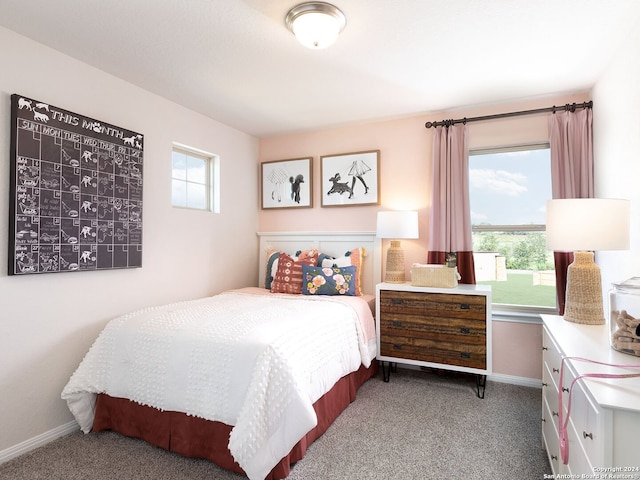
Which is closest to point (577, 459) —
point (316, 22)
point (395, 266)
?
point (395, 266)

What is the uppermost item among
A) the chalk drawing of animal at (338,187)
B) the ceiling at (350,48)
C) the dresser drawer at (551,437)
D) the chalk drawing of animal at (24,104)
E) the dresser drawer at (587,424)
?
the ceiling at (350,48)

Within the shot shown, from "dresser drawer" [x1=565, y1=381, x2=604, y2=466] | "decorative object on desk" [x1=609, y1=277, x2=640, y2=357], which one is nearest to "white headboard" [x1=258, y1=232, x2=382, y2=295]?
"decorative object on desk" [x1=609, y1=277, x2=640, y2=357]

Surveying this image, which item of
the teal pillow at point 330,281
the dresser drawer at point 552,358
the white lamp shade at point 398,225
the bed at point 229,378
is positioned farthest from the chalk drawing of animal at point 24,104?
the dresser drawer at point 552,358

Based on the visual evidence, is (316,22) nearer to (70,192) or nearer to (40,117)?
(40,117)

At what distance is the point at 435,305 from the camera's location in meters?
2.94

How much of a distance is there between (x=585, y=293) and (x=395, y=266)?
1.55 meters

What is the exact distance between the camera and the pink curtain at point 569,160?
2777 mm

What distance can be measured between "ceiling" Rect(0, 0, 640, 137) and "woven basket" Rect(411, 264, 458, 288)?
1450mm

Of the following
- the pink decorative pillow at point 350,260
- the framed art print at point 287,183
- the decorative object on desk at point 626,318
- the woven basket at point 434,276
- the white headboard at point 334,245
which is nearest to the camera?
the decorative object on desk at point 626,318

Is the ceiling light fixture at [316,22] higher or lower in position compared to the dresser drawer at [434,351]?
higher

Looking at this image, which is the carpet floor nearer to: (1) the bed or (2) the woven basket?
(1) the bed

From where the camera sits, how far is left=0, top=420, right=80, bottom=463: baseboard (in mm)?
2033

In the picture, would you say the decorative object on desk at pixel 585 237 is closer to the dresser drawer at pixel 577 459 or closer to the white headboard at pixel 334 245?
the dresser drawer at pixel 577 459

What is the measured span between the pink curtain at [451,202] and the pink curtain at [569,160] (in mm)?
650
